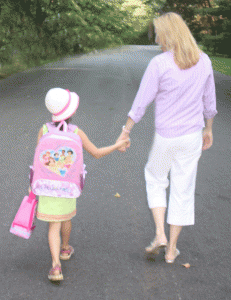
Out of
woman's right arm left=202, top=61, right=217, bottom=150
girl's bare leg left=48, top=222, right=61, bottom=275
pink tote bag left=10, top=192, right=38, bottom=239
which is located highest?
woman's right arm left=202, top=61, right=217, bottom=150

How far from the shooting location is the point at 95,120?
9281mm

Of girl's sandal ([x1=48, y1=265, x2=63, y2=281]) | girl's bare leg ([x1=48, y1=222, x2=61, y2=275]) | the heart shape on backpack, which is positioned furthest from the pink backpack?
girl's sandal ([x1=48, y1=265, x2=63, y2=281])

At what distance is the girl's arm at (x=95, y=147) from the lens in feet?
10.4

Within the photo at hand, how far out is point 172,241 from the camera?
11.9ft

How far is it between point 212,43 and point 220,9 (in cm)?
262

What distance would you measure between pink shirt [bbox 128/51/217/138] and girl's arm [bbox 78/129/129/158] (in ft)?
0.72

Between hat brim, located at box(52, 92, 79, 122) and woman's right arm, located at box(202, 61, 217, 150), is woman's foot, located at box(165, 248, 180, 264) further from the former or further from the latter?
hat brim, located at box(52, 92, 79, 122)

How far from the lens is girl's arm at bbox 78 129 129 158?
316 centimetres

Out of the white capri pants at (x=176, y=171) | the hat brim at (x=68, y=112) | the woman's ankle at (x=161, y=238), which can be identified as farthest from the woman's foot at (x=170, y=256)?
the hat brim at (x=68, y=112)

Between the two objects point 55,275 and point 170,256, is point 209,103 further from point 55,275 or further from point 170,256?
point 55,275

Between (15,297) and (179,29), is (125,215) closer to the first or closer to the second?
(15,297)

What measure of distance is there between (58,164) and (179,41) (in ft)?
4.10

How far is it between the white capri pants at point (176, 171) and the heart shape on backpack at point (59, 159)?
2.57 feet

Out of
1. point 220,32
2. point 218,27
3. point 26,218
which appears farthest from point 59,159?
point 218,27
